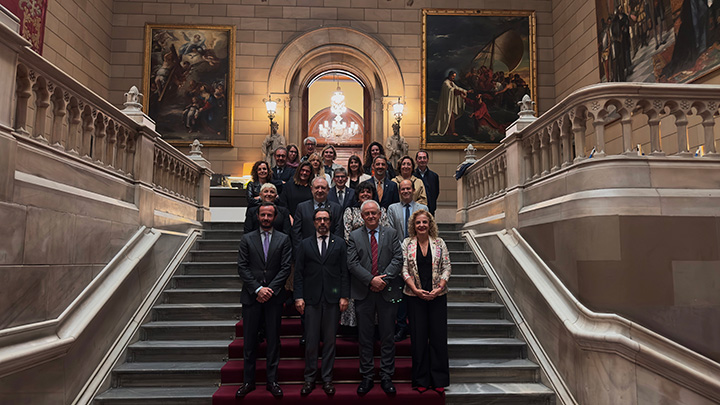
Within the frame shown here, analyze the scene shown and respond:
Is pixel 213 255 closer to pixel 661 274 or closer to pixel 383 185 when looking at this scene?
pixel 383 185

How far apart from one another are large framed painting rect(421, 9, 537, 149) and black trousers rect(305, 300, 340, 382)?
27.1 feet

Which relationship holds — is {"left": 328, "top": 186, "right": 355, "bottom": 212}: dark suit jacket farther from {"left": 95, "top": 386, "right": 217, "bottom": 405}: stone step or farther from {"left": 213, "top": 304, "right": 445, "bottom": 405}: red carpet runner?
{"left": 95, "top": 386, "right": 217, "bottom": 405}: stone step

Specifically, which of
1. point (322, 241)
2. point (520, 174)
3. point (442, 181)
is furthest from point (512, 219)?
point (442, 181)

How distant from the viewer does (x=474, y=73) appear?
12398 millimetres

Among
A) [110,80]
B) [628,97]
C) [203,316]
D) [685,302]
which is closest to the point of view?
[685,302]

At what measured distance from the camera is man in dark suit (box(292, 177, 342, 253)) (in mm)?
4953

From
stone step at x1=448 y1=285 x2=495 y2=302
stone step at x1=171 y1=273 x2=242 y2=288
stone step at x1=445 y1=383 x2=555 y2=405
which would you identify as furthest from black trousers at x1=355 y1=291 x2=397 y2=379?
stone step at x1=171 y1=273 x2=242 y2=288

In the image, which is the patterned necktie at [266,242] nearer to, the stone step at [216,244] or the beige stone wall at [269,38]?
the stone step at [216,244]

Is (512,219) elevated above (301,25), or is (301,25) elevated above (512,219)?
(301,25)

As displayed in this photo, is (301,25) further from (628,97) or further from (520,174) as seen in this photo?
(628,97)

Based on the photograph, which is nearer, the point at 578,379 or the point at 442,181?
the point at 578,379

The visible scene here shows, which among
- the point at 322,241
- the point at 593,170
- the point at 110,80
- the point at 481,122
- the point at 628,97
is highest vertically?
the point at 110,80

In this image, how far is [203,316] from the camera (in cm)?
565

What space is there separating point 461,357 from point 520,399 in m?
0.74
